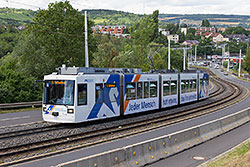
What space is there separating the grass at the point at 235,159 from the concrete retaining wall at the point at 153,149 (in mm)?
1654

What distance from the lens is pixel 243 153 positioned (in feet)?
38.4

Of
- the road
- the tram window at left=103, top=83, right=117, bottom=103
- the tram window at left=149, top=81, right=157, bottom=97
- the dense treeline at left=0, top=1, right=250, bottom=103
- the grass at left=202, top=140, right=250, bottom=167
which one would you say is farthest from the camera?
the dense treeline at left=0, top=1, right=250, bottom=103

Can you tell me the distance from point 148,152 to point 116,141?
368 centimetres

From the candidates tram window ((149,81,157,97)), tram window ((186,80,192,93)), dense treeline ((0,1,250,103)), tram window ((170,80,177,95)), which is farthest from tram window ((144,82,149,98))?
dense treeline ((0,1,250,103))

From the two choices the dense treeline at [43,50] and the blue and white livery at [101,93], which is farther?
the dense treeline at [43,50]

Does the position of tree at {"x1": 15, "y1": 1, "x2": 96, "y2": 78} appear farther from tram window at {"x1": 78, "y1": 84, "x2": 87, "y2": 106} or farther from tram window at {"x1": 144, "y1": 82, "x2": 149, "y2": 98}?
tram window at {"x1": 78, "y1": 84, "x2": 87, "y2": 106}

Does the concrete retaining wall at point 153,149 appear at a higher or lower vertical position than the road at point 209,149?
higher

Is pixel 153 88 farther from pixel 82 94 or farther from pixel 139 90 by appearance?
pixel 82 94

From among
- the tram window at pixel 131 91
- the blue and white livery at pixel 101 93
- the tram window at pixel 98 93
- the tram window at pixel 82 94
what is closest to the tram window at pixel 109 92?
the blue and white livery at pixel 101 93

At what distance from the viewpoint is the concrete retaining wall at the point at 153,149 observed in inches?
348

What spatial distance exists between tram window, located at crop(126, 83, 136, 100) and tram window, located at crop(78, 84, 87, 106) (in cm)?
390

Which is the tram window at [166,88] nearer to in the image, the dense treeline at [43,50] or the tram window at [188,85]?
the tram window at [188,85]

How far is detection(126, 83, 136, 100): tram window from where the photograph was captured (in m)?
20.2

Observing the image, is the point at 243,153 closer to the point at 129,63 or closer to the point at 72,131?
the point at 72,131
